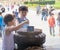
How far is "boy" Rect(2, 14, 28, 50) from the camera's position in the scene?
2.04 meters

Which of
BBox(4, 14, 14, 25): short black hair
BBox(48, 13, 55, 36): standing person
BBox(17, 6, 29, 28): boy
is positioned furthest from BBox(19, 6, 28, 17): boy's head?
BBox(48, 13, 55, 36): standing person

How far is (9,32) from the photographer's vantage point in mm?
2035

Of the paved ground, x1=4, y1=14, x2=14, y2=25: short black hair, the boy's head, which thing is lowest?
the paved ground

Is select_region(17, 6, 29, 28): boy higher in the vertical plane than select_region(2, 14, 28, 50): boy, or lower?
Result: higher

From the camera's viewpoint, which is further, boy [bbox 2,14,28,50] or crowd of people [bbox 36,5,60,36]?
crowd of people [bbox 36,5,60,36]

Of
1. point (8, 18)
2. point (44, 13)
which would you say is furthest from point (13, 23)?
point (44, 13)

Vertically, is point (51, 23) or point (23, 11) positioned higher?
point (23, 11)

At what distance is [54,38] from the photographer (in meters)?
2.20

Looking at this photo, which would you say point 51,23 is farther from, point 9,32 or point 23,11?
point 9,32

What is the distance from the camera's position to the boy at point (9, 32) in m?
2.04

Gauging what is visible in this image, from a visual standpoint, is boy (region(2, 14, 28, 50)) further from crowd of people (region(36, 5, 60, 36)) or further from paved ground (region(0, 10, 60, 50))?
crowd of people (region(36, 5, 60, 36))

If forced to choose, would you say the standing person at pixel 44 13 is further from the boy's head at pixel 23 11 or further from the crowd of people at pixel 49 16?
the boy's head at pixel 23 11

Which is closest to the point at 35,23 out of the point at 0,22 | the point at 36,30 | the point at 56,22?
the point at 36,30

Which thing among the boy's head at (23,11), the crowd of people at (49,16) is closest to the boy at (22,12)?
the boy's head at (23,11)
